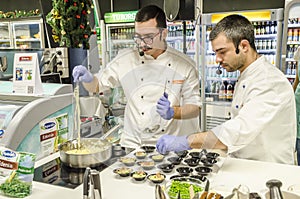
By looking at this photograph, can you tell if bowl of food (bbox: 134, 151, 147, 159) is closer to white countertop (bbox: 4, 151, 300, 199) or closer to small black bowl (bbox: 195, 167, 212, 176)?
white countertop (bbox: 4, 151, 300, 199)

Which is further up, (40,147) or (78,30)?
(78,30)

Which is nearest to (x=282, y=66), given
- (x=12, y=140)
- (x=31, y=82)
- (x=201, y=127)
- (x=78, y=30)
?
(x=201, y=127)

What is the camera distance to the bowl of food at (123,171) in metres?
1.50

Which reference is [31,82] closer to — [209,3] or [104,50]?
[104,50]

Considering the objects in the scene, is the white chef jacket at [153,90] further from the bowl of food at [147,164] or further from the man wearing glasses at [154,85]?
the bowl of food at [147,164]

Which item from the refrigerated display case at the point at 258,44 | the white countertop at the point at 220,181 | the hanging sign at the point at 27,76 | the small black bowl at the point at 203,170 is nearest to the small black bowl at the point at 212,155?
the white countertop at the point at 220,181

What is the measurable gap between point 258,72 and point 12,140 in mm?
1472

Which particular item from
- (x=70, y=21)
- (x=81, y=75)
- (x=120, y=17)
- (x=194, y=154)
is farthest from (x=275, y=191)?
(x=120, y=17)

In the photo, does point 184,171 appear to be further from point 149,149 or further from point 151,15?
point 151,15

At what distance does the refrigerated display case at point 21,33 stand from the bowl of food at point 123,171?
5.32 metres

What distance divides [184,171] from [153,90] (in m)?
0.70

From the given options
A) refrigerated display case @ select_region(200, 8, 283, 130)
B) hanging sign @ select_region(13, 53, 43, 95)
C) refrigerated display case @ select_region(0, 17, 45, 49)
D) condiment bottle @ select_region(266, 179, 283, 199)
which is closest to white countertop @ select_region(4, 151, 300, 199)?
condiment bottle @ select_region(266, 179, 283, 199)

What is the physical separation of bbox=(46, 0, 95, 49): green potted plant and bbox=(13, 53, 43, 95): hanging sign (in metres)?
0.74

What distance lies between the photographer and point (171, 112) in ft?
6.35
